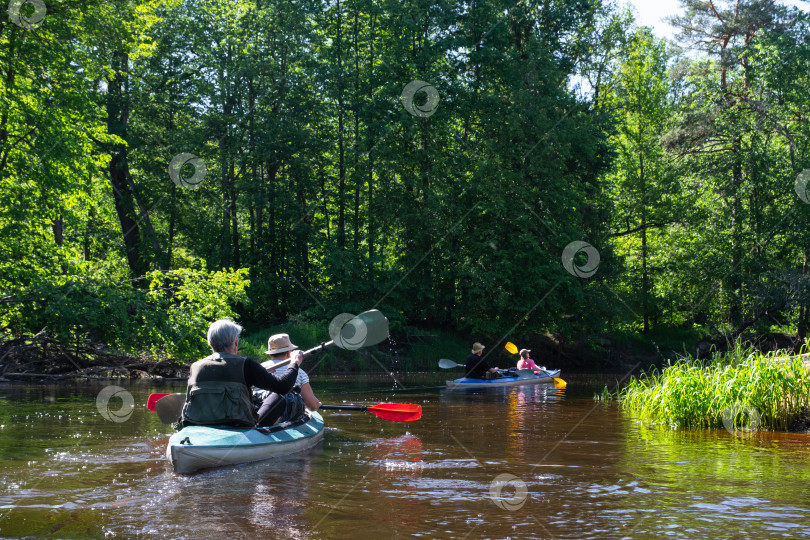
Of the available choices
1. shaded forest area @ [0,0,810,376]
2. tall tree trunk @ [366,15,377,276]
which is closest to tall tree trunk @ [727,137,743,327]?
shaded forest area @ [0,0,810,376]

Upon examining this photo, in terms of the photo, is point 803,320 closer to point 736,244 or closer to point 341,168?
point 736,244

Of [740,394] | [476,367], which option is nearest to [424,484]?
[740,394]

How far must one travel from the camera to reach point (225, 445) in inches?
284

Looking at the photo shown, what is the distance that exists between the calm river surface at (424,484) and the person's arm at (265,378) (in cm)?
80

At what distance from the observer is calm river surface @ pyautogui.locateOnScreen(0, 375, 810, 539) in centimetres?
512

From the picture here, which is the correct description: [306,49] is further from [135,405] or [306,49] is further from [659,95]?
[135,405]

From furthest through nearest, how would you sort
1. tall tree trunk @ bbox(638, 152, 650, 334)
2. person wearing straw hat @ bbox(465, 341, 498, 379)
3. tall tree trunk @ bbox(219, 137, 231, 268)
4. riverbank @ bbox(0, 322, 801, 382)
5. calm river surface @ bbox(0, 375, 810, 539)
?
tall tree trunk @ bbox(638, 152, 650, 334), tall tree trunk @ bbox(219, 137, 231, 268), person wearing straw hat @ bbox(465, 341, 498, 379), riverbank @ bbox(0, 322, 801, 382), calm river surface @ bbox(0, 375, 810, 539)

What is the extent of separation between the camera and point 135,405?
1302 cm

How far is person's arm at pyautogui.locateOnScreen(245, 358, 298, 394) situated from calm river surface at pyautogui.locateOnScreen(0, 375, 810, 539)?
0.80m

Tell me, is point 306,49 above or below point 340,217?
above

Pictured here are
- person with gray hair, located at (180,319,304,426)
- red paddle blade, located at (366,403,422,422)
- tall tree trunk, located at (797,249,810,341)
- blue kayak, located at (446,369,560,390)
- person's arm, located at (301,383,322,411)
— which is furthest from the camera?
tall tree trunk, located at (797,249,810,341)

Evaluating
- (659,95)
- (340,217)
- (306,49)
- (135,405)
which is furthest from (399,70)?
(135,405)

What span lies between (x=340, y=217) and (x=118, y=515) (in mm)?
25530

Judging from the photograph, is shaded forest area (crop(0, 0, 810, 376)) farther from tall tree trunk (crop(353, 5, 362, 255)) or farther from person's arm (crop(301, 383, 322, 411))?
person's arm (crop(301, 383, 322, 411))
